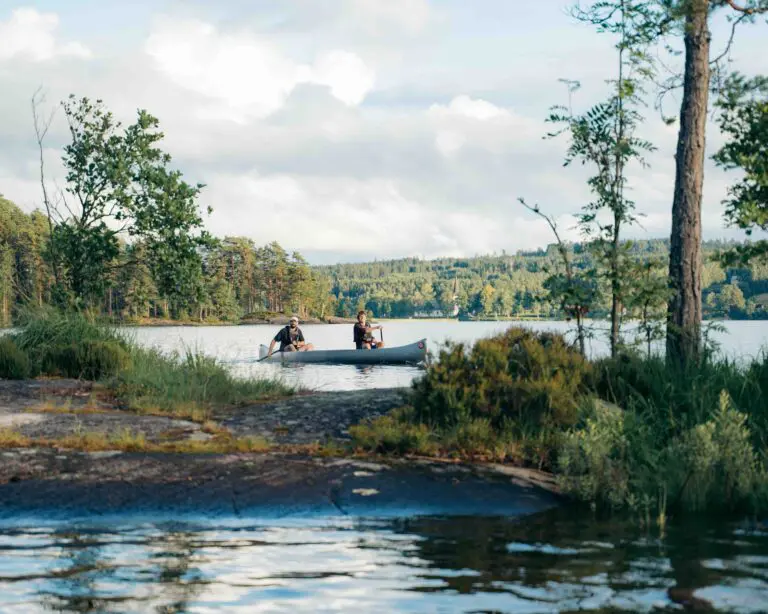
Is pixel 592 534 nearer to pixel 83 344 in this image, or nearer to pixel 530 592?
pixel 530 592

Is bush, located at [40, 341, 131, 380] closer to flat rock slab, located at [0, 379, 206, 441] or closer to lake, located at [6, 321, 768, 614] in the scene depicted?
flat rock slab, located at [0, 379, 206, 441]

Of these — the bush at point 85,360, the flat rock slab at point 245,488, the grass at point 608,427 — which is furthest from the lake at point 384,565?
the bush at point 85,360

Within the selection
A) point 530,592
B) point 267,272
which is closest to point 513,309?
point 267,272

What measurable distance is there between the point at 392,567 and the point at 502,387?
4085 millimetres

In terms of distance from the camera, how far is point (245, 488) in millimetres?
7973

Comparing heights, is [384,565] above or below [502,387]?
below

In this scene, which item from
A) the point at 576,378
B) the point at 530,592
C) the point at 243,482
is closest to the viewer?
the point at 530,592

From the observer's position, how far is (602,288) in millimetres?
12664

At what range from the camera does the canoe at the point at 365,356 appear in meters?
31.2

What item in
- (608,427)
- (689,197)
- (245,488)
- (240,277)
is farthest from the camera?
(240,277)

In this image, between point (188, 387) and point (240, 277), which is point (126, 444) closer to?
point (188, 387)

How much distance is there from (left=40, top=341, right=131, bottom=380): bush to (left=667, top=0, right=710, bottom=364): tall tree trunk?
332 inches

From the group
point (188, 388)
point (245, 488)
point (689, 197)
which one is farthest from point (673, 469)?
point (188, 388)

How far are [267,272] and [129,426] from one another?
403ft
